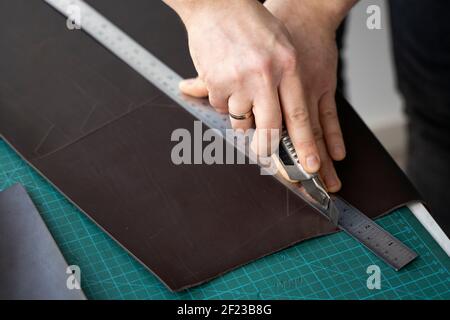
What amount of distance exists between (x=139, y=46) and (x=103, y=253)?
67 cm

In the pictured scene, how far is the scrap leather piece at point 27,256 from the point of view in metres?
1.43

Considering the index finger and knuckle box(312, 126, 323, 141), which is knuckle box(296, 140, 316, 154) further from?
knuckle box(312, 126, 323, 141)

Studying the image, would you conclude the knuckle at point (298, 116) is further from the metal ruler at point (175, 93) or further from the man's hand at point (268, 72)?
the metal ruler at point (175, 93)

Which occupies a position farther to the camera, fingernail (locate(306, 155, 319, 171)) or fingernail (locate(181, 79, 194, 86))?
fingernail (locate(181, 79, 194, 86))

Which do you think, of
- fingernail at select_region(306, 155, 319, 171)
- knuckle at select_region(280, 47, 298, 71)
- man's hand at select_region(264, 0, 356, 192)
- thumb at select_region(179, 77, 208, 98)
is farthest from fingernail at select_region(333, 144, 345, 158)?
thumb at select_region(179, 77, 208, 98)

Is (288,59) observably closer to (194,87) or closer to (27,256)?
(194,87)

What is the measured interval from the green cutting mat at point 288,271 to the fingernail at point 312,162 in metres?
0.17

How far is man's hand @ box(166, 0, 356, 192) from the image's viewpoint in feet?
5.30

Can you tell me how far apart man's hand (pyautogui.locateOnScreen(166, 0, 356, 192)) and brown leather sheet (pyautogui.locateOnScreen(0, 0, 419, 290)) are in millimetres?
96

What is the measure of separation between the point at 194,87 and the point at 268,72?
29 cm

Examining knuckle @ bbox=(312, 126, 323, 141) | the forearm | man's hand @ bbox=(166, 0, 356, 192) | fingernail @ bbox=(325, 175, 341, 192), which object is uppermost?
the forearm

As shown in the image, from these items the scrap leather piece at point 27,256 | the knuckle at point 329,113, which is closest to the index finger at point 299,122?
the knuckle at point 329,113

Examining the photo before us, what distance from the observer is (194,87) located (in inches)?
71.7
